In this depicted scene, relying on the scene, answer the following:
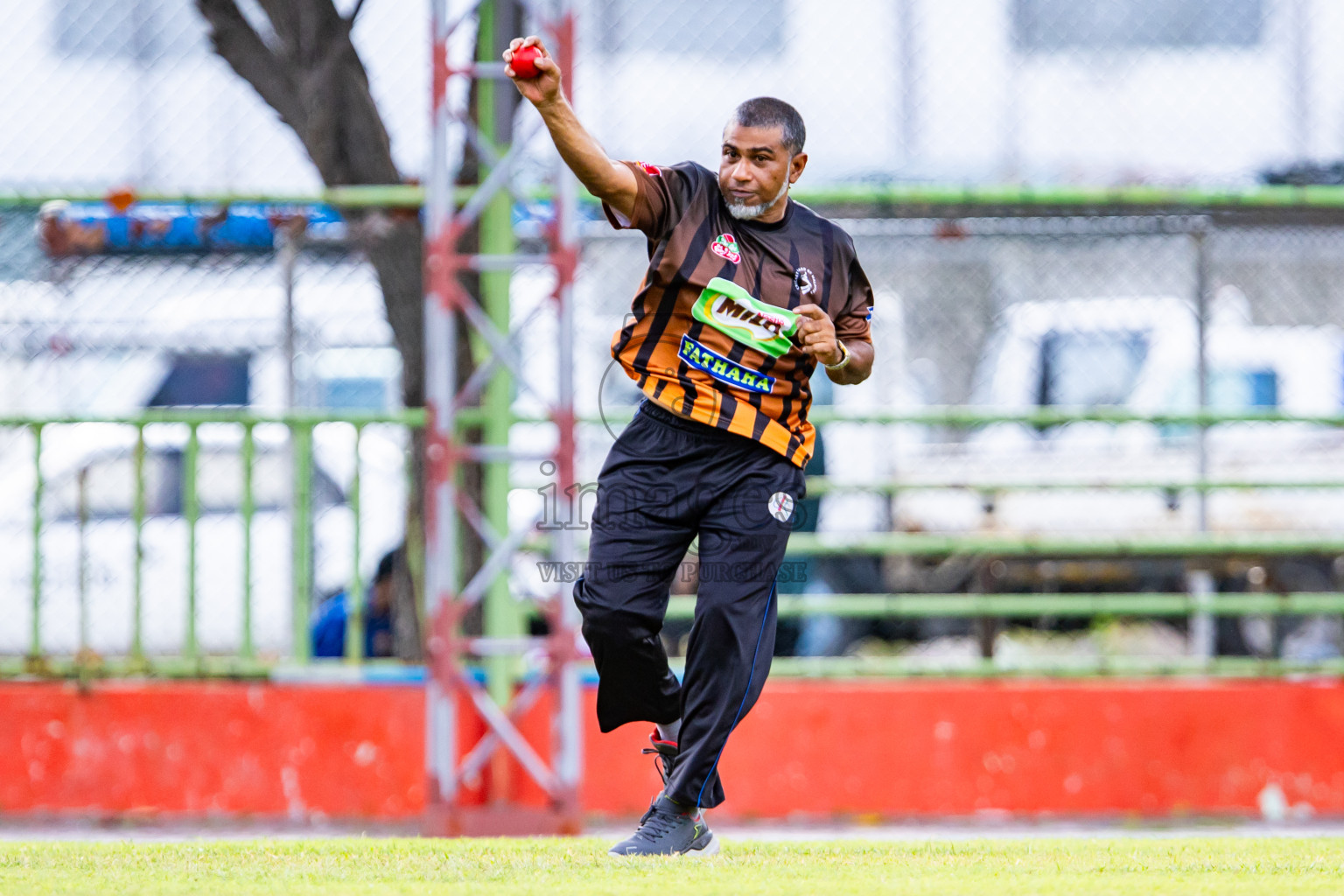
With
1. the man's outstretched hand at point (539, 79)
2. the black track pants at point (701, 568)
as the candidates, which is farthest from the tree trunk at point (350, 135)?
the man's outstretched hand at point (539, 79)

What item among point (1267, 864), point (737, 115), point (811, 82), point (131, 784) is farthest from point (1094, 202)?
point (131, 784)

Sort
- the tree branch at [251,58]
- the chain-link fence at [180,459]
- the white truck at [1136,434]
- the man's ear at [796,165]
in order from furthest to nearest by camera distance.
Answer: the white truck at [1136,434], the tree branch at [251,58], the chain-link fence at [180,459], the man's ear at [796,165]

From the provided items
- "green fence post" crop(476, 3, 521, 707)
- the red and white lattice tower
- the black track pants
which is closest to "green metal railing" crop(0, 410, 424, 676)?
"green fence post" crop(476, 3, 521, 707)

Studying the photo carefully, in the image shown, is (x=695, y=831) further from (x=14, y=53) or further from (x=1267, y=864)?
(x=14, y=53)

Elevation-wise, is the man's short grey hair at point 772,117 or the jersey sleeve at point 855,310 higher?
the man's short grey hair at point 772,117

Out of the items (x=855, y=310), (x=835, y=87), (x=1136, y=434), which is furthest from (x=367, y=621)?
(x=1136, y=434)

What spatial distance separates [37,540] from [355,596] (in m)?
1.26

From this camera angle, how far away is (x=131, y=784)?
6070 mm

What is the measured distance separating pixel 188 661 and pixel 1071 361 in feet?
16.0

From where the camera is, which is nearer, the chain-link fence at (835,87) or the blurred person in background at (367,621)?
the blurred person in background at (367,621)

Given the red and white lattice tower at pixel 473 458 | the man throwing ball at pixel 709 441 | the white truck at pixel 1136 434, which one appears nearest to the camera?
the man throwing ball at pixel 709 441

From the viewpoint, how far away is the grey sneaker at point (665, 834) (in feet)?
12.1

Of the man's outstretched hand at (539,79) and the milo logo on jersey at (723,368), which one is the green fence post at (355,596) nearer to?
the milo logo on jersey at (723,368)

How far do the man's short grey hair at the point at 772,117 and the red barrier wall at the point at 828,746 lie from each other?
3019 mm
